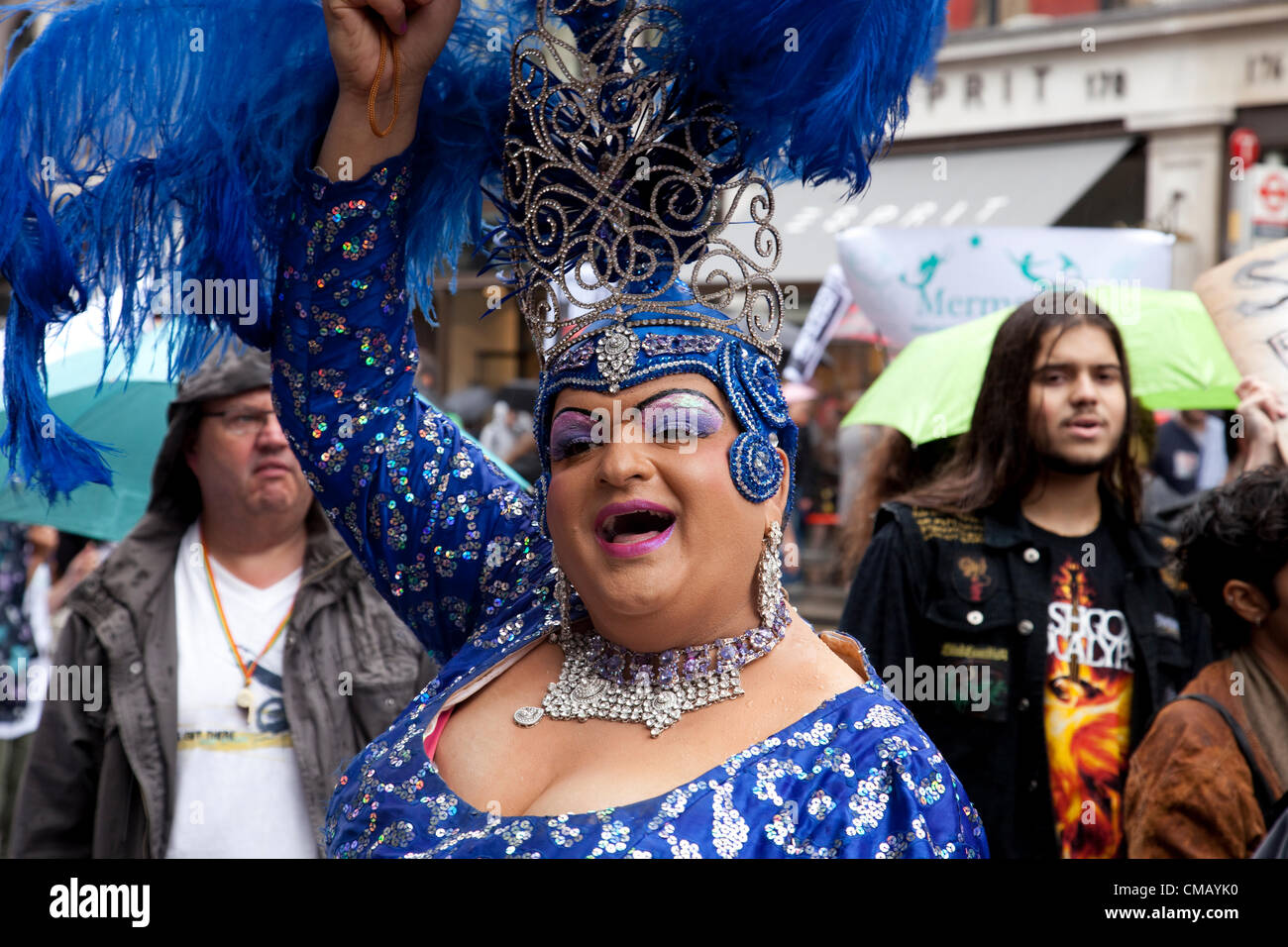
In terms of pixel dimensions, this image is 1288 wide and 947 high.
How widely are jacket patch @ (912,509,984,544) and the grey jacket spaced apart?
4.00ft

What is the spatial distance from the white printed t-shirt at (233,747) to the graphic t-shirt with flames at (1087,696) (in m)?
1.64

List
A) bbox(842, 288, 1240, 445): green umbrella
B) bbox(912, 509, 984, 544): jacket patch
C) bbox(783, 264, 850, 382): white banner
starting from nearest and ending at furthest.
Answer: bbox(912, 509, 984, 544): jacket patch
bbox(842, 288, 1240, 445): green umbrella
bbox(783, 264, 850, 382): white banner

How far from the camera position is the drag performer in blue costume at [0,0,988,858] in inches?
72.8

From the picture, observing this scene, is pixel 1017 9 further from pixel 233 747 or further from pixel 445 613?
pixel 445 613

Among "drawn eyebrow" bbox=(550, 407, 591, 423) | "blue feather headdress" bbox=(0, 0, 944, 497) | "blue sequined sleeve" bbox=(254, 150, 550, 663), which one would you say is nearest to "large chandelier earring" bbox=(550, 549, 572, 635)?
"blue sequined sleeve" bbox=(254, 150, 550, 663)

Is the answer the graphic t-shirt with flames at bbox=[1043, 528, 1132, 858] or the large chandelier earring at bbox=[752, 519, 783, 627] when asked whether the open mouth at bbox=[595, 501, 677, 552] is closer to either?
the large chandelier earring at bbox=[752, 519, 783, 627]

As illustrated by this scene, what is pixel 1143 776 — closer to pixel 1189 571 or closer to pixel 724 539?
pixel 1189 571

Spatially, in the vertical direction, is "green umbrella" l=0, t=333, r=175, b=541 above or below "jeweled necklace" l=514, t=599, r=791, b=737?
above

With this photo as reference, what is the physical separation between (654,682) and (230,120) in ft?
3.42

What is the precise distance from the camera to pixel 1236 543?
2744 mm

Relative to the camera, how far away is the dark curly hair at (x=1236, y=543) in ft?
8.86

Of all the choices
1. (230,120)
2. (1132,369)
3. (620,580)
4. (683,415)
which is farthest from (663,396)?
(1132,369)
